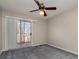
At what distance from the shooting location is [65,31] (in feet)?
13.5

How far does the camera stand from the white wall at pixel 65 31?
361cm

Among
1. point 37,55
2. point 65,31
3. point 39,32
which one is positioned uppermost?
point 65,31

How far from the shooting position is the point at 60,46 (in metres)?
4.46

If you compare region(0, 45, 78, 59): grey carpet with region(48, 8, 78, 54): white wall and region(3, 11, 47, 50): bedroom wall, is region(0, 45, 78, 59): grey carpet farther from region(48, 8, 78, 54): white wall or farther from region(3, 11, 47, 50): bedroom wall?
region(3, 11, 47, 50): bedroom wall

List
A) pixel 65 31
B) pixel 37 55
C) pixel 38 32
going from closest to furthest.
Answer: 1. pixel 37 55
2. pixel 65 31
3. pixel 38 32

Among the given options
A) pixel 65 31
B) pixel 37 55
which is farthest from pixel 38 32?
pixel 37 55

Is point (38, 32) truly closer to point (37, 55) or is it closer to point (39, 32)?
point (39, 32)

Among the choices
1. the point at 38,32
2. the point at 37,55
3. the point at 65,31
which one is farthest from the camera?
the point at 38,32

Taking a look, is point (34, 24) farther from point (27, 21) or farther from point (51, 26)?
point (51, 26)

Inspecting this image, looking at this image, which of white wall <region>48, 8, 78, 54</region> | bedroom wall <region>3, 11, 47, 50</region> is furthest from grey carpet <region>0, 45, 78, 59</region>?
bedroom wall <region>3, 11, 47, 50</region>

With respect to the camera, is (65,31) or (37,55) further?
(65,31)

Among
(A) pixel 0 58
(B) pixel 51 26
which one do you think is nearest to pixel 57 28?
(B) pixel 51 26

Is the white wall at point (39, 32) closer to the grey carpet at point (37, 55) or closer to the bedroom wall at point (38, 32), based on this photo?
the bedroom wall at point (38, 32)

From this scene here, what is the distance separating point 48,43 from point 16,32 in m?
2.78
